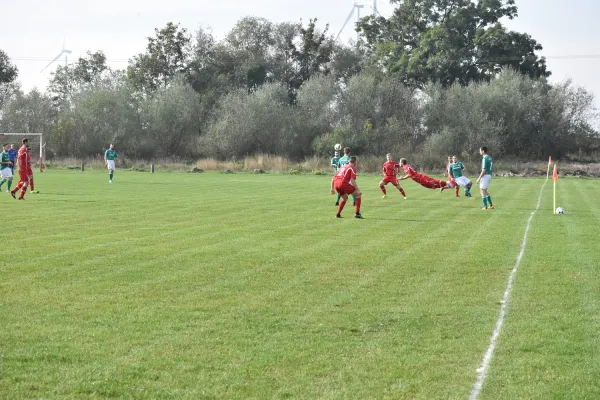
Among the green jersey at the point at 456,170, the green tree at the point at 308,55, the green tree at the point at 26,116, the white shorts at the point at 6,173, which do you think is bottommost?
the white shorts at the point at 6,173

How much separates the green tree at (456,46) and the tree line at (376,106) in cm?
12

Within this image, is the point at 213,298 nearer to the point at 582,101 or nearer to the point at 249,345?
the point at 249,345

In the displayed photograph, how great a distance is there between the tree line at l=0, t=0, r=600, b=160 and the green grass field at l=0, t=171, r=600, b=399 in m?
59.7

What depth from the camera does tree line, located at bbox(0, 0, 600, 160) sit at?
7750cm

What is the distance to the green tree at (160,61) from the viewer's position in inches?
3519

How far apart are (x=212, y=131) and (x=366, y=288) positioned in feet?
231

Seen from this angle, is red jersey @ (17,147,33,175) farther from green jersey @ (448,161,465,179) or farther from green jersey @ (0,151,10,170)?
green jersey @ (448,161,465,179)

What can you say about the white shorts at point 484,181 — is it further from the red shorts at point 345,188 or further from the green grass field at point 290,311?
the green grass field at point 290,311

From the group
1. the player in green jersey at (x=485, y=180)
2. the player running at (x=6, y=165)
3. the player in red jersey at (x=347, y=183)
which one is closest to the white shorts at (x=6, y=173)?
the player running at (x=6, y=165)

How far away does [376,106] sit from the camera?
81125 mm

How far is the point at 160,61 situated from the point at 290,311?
83755mm

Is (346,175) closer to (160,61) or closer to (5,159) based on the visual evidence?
(5,159)

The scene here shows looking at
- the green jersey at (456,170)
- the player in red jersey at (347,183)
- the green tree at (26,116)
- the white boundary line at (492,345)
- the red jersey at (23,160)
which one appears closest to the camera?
the white boundary line at (492,345)

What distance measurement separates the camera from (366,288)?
10.8 m
